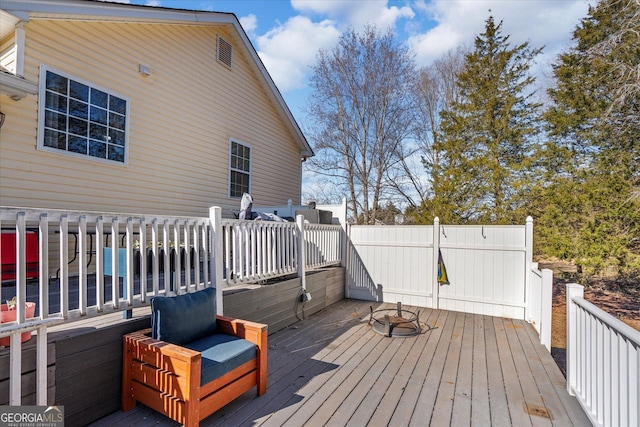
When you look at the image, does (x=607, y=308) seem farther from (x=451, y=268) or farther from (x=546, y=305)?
(x=546, y=305)

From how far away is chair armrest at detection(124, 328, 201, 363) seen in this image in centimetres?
221

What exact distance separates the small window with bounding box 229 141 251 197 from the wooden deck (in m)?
4.07

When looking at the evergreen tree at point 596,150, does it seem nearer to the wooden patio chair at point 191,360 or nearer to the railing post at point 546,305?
the railing post at point 546,305

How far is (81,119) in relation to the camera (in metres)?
4.91

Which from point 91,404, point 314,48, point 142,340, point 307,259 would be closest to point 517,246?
point 307,259

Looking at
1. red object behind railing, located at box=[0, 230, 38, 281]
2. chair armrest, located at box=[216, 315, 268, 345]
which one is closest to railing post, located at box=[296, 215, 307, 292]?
chair armrest, located at box=[216, 315, 268, 345]

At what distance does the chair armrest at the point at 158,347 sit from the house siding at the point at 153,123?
318 cm

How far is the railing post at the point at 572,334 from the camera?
2.86 meters

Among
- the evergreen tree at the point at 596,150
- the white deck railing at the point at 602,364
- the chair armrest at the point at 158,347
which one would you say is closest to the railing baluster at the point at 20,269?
the chair armrest at the point at 158,347

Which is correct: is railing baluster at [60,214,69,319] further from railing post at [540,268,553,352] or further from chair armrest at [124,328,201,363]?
railing post at [540,268,553,352]

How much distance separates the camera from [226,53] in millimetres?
7578

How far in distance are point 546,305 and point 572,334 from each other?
4.17 feet

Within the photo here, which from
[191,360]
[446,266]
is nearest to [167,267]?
[191,360]

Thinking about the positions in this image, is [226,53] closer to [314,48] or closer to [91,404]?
[314,48]
